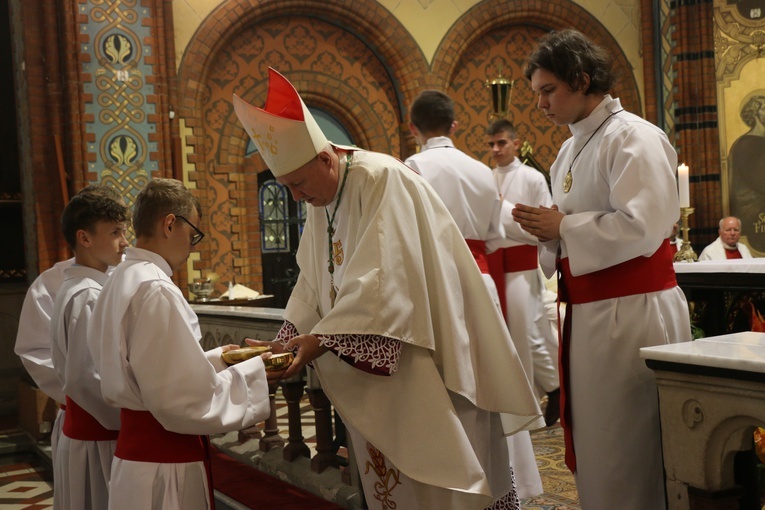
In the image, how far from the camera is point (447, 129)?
4531mm

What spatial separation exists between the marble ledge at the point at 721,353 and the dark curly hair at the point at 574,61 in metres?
0.93

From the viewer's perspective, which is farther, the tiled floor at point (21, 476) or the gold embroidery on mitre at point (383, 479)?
the tiled floor at point (21, 476)

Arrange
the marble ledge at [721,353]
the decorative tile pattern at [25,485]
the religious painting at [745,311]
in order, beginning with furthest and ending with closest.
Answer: the decorative tile pattern at [25,485], the religious painting at [745,311], the marble ledge at [721,353]

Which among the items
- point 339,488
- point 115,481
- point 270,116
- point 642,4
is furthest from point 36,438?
point 642,4

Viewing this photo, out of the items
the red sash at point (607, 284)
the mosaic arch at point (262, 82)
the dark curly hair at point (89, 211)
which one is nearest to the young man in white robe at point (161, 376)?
the dark curly hair at point (89, 211)

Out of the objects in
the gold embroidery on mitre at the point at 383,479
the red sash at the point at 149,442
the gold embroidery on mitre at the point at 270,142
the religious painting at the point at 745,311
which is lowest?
the gold embroidery on mitre at the point at 383,479

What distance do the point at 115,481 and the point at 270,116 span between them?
1146 mm

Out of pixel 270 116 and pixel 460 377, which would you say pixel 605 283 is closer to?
pixel 460 377

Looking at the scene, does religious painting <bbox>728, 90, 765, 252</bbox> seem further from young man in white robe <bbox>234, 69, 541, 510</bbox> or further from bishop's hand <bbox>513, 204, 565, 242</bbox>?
young man in white robe <bbox>234, 69, 541, 510</bbox>

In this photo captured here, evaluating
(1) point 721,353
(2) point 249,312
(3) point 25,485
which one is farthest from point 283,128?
(3) point 25,485

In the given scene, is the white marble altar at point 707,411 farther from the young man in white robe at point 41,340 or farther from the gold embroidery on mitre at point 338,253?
the young man in white robe at point 41,340

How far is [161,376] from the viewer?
2221 mm

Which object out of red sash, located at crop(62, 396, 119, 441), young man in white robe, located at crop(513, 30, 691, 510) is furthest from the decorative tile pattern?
young man in white robe, located at crop(513, 30, 691, 510)

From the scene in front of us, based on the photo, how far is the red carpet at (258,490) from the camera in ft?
12.2
